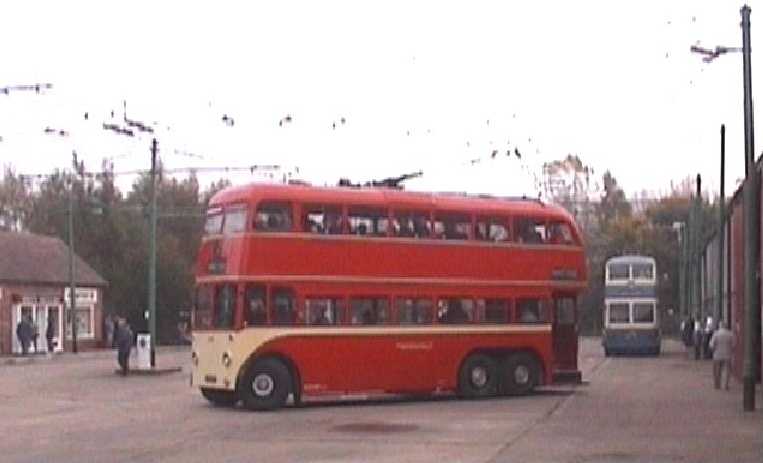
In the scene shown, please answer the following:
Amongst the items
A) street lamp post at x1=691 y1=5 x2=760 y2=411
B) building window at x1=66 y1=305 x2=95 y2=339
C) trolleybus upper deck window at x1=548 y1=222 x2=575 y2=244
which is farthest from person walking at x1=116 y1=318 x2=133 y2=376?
building window at x1=66 y1=305 x2=95 y2=339

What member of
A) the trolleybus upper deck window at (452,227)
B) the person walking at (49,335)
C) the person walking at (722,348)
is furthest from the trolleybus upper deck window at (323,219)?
the person walking at (49,335)

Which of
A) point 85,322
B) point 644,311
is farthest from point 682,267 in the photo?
point 85,322

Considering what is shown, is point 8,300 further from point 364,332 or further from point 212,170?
point 364,332

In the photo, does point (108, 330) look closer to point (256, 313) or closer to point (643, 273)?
point (643, 273)

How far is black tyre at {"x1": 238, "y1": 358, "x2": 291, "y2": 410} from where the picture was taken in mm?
30141

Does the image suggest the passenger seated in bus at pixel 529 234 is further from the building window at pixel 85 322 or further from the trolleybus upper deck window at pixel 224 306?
the building window at pixel 85 322

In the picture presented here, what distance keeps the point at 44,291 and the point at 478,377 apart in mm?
41749

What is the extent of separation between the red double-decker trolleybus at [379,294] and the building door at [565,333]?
0.14 ft

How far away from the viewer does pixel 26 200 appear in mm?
95688

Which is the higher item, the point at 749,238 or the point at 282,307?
the point at 749,238

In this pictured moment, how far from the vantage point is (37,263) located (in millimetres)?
72750

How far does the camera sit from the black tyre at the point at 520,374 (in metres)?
34.2

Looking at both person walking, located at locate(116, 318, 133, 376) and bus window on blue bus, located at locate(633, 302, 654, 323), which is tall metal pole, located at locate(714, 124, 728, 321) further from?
person walking, located at locate(116, 318, 133, 376)

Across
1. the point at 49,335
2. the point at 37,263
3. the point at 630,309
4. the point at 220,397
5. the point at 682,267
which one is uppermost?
the point at 682,267
